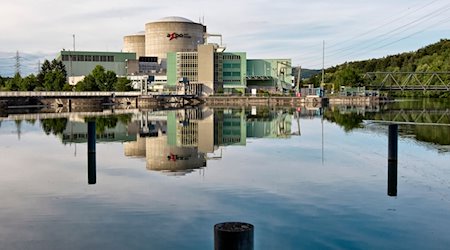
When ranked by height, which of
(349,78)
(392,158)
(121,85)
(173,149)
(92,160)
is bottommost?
(173,149)

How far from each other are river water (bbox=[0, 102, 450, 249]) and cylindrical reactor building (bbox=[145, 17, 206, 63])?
124871mm


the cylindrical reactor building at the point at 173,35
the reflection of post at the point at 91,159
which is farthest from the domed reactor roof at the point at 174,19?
the reflection of post at the point at 91,159

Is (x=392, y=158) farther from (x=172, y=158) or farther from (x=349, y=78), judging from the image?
(x=349, y=78)

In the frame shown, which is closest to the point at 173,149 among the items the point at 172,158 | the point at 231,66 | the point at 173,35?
the point at 172,158

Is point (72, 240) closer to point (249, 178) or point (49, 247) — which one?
point (49, 247)

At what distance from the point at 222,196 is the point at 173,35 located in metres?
139

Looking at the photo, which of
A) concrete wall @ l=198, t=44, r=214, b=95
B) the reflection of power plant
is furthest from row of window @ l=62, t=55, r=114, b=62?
the reflection of power plant

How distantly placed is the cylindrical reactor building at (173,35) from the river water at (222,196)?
12487 centimetres

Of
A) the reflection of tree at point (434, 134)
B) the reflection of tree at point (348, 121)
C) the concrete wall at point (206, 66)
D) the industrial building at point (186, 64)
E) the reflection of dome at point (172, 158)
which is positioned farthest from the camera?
the industrial building at point (186, 64)

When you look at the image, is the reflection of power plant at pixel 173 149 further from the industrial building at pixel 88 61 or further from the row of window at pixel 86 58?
the row of window at pixel 86 58

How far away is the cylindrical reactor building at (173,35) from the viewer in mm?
150875

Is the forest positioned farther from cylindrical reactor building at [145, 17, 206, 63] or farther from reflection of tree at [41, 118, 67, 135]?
reflection of tree at [41, 118, 67, 135]

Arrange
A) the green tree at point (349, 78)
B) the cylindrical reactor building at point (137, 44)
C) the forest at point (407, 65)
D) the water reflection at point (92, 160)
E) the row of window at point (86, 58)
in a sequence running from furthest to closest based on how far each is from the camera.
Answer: the cylindrical reactor building at point (137, 44)
the row of window at point (86, 58)
the green tree at point (349, 78)
the forest at point (407, 65)
the water reflection at point (92, 160)

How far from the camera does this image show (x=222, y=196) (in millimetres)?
14805
